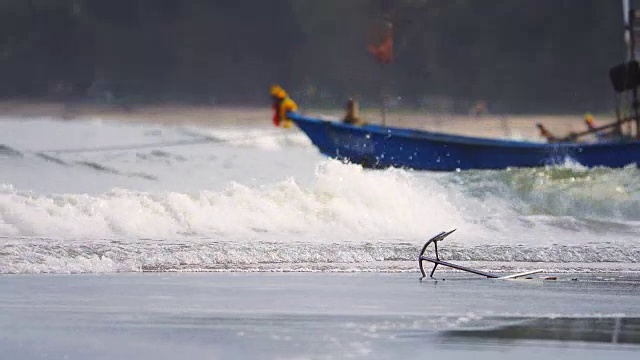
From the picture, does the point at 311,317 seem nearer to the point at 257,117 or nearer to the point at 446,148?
the point at 446,148

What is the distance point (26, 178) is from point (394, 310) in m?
18.8

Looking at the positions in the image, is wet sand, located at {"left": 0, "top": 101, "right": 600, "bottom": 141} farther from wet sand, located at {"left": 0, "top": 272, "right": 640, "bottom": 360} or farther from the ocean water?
wet sand, located at {"left": 0, "top": 272, "right": 640, "bottom": 360}

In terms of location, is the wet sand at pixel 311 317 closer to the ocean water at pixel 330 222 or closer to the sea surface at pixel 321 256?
the sea surface at pixel 321 256

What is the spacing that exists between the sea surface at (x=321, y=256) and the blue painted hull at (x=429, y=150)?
0.36 metres

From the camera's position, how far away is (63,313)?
34.1ft

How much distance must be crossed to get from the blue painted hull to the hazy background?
3264 cm

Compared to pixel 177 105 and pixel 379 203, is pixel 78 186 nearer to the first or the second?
pixel 379 203

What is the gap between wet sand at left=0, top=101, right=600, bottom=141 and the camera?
2184 inches

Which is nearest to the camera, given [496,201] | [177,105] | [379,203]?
[379,203]

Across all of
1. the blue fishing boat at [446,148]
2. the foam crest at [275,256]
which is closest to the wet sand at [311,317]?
the foam crest at [275,256]

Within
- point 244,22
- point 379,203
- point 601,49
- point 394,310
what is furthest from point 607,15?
point 394,310

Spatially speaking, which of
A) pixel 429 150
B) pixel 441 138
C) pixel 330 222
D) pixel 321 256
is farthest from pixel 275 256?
pixel 441 138

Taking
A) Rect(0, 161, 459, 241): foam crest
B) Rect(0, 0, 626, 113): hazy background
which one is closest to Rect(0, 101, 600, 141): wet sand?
Rect(0, 0, 626, 113): hazy background

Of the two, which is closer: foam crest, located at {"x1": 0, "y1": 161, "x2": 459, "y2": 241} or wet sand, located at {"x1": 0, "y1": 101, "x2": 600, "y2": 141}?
foam crest, located at {"x1": 0, "y1": 161, "x2": 459, "y2": 241}
